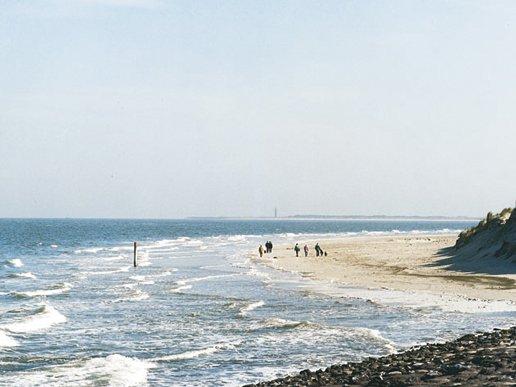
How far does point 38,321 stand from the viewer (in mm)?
27562

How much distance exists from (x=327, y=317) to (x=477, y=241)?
1054 inches

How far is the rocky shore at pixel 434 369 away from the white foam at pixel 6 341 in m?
Result: 10.1

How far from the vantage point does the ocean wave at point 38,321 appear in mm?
26094

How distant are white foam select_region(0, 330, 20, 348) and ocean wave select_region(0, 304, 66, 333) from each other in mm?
1277

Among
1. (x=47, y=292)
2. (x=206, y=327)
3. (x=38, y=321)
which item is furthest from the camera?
(x=47, y=292)

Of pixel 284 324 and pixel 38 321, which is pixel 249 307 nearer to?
pixel 284 324

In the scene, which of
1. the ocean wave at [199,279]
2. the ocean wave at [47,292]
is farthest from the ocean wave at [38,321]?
the ocean wave at [199,279]

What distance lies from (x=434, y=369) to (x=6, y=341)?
46.1 ft

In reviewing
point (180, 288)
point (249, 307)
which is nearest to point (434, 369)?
point (249, 307)

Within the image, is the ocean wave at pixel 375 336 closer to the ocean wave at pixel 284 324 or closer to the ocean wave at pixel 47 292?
the ocean wave at pixel 284 324

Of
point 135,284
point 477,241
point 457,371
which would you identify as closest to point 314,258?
point 477,241

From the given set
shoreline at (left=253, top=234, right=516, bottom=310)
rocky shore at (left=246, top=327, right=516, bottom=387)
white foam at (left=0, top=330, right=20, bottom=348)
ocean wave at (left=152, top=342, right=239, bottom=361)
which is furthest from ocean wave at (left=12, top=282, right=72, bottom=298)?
rocky shore at (left=246, top=327, right=516, bottom=387)

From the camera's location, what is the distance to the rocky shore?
45.8 feet

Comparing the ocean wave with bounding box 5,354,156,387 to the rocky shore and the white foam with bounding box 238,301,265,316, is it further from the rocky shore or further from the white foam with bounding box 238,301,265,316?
the white foam with bounding box 238,301,265,316
